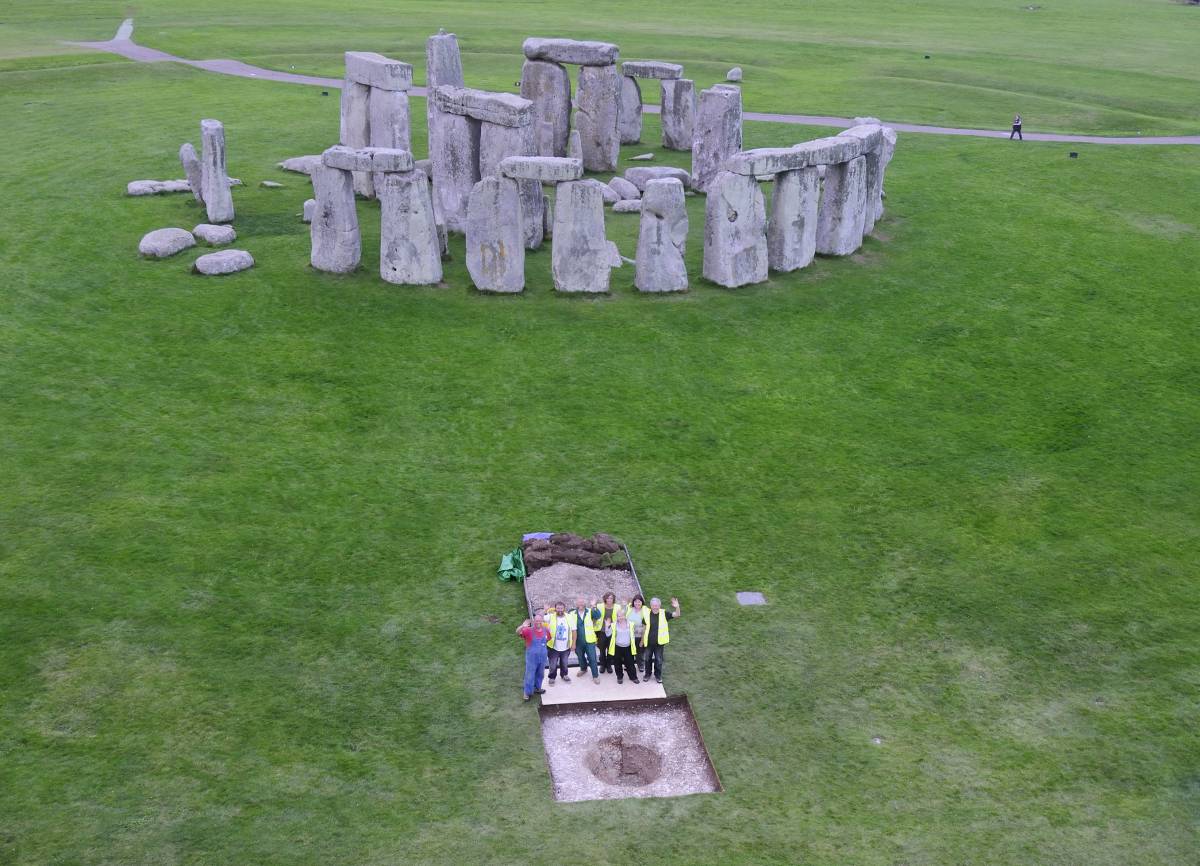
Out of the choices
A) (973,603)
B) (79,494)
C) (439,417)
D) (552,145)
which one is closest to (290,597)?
(79,494)

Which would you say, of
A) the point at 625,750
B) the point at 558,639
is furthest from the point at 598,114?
the point at 625,750

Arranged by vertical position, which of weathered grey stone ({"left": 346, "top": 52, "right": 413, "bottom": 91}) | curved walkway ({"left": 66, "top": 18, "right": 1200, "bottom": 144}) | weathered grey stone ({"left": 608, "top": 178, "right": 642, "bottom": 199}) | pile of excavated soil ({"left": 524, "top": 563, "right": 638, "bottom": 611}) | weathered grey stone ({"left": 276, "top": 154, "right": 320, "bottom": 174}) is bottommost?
pile of excavated soil ({"left": 524, "top": 563, "right": 638, "bottom": 611})

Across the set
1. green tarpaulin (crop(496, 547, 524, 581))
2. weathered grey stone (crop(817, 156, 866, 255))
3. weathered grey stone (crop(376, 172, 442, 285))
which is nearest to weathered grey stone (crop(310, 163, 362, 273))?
weathered grey stone (crop(376, 172, 442, 285))

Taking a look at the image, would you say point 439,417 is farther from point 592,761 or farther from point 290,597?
point 592,761

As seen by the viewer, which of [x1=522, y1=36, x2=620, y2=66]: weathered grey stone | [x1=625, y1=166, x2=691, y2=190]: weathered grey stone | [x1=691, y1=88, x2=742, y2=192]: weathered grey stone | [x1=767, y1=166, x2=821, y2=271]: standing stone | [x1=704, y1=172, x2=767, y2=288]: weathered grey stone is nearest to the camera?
[x1=704, y1=172, x2=767, y2=288]: weathered grey stone

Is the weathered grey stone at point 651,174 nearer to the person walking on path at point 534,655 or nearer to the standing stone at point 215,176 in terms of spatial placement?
the standing stone at point 215,176

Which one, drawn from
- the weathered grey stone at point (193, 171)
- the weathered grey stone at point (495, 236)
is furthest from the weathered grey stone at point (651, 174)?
the weathered grey stone at point (193, 171)

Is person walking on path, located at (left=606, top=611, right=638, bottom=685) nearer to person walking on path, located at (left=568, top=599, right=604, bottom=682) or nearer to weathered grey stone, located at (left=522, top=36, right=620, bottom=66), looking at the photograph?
person walking on path, located at (left=568, top=599, right=604, bottom=682)
